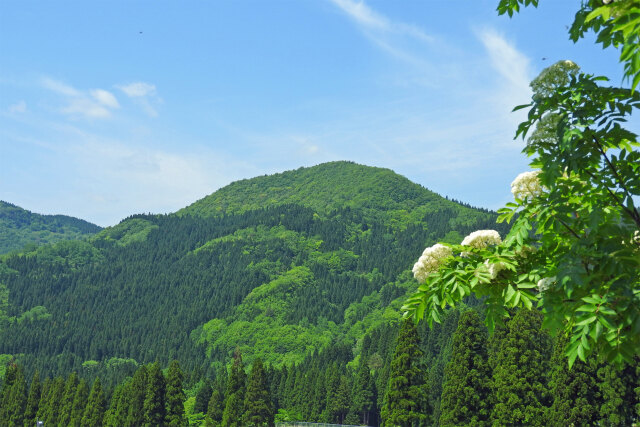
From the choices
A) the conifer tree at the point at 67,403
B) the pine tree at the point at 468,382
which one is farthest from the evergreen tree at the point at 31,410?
the pine tree at the point at 468,382

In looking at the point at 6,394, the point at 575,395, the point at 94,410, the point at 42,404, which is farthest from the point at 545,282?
the point at 6,394

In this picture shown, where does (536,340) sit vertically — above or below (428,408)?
above

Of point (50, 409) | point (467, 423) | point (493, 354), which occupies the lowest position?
point (50, 409)

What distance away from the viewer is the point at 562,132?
7398 mm

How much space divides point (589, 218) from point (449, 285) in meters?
1.79

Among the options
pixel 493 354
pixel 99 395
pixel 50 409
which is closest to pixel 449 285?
pixel 493 354

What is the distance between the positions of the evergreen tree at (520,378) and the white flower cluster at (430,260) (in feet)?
164

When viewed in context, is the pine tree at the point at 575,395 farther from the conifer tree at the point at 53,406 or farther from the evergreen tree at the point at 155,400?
the conifer tree at the point at 53,406

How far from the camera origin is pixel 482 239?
9.28 meters

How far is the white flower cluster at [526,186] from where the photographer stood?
918 cm

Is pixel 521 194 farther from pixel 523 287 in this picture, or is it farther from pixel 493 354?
pixel 493 354

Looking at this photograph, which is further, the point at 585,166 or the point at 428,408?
the point at 428,408

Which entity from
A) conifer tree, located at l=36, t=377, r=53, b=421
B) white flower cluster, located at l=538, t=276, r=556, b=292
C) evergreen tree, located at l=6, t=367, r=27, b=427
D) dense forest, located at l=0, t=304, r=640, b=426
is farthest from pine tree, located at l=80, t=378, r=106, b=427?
white flower cluster, located at l=538, t=276, r=556, b=292

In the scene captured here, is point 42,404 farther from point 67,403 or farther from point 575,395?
point 575,395
